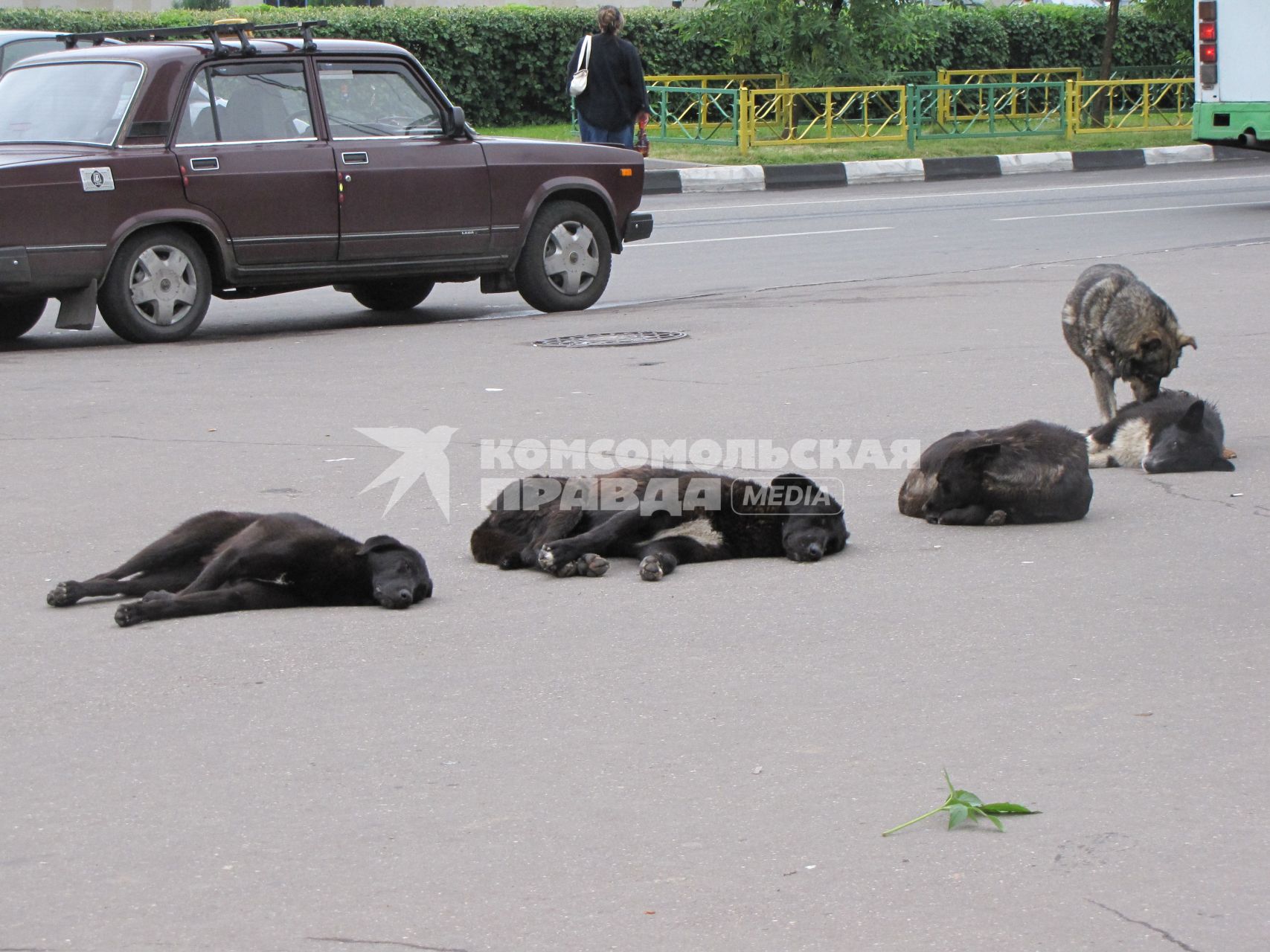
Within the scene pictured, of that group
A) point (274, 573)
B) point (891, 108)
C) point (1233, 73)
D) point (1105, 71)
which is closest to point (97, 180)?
point (274, 573)

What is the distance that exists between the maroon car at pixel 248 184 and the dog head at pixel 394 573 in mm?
5650

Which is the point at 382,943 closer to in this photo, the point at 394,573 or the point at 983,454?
the point at 394,573

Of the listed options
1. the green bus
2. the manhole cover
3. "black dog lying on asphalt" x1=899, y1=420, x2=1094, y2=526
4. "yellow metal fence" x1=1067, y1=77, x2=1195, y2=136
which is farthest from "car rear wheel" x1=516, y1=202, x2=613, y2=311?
"yellow metal fence" x1=1067, y1=77, x2=1195, y2=136

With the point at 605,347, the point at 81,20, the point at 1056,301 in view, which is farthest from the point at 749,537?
the point at 81,20

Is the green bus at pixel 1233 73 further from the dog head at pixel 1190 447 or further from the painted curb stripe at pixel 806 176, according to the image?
the dog head at pixel 1190 447

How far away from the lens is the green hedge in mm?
27797

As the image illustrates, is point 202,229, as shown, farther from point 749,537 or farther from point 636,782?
point 636,782

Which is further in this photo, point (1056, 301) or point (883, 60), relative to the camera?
point (883, 60)

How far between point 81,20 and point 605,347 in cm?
1980

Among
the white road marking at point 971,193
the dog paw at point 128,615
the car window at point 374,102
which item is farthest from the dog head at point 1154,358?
the white road marking at point 971,193

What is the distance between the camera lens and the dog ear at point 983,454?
6.57 m

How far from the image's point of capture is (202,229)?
36.6 feet

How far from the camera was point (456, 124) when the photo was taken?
1202 cm

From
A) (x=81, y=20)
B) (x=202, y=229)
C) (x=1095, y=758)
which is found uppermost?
(x=81, y=20)
